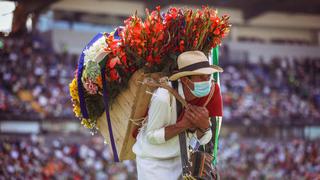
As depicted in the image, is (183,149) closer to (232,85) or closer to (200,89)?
(200,89)

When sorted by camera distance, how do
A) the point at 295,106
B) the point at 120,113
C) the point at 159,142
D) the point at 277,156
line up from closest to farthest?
the point at 159,142 → the point at 120,113 → the point at 277,156 → the point at 295,106

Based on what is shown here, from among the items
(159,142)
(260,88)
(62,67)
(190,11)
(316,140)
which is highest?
(190,11)

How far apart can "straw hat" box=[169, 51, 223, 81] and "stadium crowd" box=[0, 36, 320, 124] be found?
1011cm

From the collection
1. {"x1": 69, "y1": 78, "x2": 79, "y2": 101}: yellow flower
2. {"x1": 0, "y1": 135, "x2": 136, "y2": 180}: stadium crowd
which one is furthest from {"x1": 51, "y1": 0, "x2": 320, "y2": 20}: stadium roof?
{"x1": 69, "y1": 78, "x2": 79, "y2": 101}: yellow flower

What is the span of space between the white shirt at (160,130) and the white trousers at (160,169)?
0.15 ft

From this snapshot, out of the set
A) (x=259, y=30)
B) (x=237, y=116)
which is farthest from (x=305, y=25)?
(x=237, y=116)

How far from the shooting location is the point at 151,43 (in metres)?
4.11

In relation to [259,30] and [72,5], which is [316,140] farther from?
[72,5]

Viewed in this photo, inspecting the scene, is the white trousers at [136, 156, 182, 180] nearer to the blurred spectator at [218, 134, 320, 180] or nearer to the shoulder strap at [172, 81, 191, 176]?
the shoulder strap at [172, 81, 191, 176]

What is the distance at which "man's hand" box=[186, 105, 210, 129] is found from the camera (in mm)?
3961

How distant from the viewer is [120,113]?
178 inches

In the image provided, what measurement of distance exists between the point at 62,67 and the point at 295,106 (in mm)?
8444

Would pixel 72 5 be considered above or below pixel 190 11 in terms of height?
below

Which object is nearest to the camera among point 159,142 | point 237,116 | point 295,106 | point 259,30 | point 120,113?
point 159,142
